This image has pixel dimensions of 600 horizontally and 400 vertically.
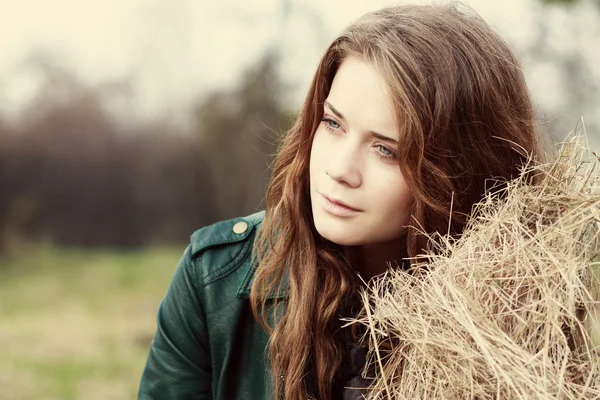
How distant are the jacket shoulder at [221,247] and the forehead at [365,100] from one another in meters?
0.60

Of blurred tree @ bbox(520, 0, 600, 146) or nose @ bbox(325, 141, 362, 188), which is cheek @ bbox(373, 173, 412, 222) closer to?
nose @ bbox(325, 141, 362, 188)

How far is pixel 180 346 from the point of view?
227 centimetres

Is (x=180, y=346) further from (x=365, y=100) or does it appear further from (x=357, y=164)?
(x=365, y=100)

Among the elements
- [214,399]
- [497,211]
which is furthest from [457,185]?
[214,399]

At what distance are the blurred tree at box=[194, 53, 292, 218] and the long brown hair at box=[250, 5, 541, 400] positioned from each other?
6835 mm

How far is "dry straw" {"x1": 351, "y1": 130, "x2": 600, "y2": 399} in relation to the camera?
1531 mm

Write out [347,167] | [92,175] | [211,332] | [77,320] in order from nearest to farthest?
[347,167] → [211,332] → [77,320] → [92,175]

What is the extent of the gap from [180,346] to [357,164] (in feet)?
2.83

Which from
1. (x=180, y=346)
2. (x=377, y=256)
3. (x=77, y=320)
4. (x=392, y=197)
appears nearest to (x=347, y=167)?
(x=392, y=197)

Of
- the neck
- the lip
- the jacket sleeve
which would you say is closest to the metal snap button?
the jacket sleeve

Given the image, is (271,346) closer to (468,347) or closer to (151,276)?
(468,347)

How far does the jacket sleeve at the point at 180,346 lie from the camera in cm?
226

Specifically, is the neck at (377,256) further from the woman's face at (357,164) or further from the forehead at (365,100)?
the forehead at (365,100)

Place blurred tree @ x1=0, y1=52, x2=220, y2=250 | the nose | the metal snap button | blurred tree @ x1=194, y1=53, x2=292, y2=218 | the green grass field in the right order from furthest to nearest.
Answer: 1. blurred tree @ x1=0, y1=52, x2=220, y2=250
2. blurred tree @ x1=194, y1=53, x2=292, y2=218
3. the green grass field
4. the metal snap button
5. the nose
